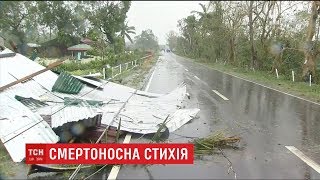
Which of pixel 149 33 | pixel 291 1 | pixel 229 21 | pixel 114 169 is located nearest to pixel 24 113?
pixel 114 169

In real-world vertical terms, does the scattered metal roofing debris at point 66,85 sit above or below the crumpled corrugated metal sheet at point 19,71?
below

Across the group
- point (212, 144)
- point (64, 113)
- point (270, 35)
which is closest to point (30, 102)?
point (64, 113)

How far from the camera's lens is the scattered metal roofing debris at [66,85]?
40.0 feet

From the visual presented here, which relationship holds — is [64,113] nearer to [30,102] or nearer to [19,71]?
[30,102]

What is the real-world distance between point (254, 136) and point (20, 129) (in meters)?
5.47

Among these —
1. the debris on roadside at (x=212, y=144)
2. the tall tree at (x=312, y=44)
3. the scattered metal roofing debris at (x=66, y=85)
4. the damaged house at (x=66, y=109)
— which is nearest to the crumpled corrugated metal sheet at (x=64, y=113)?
the damaged house at (x=66, y=109)

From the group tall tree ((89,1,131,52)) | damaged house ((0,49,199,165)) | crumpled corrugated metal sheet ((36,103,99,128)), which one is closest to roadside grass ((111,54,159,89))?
tall tree ((89,1,131,52))

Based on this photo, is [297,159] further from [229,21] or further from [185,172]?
[229,21]

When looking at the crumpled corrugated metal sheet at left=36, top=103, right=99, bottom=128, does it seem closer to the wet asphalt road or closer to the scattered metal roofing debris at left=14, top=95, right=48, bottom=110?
the scattered metal roofing debris at left=14, top=95, right=48, bottom=110

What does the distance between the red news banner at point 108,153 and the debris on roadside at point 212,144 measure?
4.31ft

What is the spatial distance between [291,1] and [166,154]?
87.2ft

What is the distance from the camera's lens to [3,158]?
6957 mm

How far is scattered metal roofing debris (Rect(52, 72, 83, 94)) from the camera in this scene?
1218cm

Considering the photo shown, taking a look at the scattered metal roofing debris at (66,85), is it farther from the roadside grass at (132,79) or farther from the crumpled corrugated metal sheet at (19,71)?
the roadside grass at (132,79)
